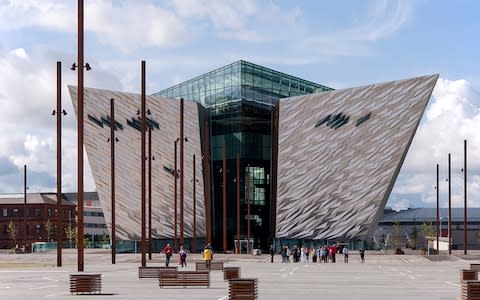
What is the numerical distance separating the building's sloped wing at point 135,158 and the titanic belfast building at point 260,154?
11 centimetres

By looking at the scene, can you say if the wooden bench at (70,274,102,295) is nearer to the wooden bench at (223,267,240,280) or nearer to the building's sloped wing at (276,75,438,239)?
the wooden bench at (223,267,240,280)

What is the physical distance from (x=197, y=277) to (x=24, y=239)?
10241 cm

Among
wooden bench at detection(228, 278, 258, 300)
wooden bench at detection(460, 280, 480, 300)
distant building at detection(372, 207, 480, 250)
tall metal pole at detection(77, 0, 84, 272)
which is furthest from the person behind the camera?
distant building at detection(372, 207, 480, 250)

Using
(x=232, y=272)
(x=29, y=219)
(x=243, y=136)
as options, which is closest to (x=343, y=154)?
(x=243, y=136)

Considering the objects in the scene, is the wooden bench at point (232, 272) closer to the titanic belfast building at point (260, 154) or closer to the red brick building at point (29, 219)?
the titanic belfast building at point (260, 154)

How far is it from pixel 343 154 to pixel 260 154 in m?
14.5

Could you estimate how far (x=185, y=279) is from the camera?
103 feet

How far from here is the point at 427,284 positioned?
34.0 m

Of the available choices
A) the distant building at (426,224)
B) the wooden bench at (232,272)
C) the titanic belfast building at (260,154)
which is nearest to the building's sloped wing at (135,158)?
the titanic belfast building at (260,154)

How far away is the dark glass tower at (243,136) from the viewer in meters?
98.9

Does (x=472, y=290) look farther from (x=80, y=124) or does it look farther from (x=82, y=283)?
(x=80, y=124)

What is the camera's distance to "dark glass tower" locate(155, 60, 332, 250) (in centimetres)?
9894

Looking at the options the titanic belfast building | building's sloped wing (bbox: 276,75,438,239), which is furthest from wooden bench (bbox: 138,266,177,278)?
building's sloped wing (bbox: 276,75,438,239)

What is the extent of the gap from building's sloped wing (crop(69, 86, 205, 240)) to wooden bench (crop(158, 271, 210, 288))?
56.4 metres
